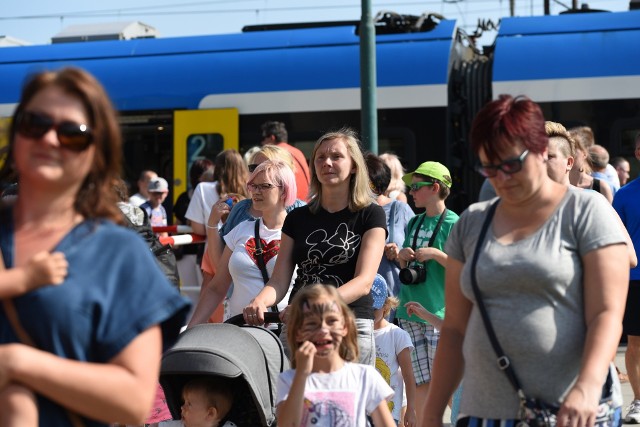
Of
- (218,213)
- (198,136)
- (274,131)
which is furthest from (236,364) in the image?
(198,136)

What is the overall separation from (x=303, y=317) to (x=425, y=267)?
2.79 meters

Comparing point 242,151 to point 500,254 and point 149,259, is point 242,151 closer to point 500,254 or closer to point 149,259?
point 500,254

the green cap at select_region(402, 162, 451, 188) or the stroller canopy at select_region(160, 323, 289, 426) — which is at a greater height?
the green cap at select_region(402, 162, 451, 188)

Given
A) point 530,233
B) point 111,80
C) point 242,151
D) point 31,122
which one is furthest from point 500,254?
point 111,80

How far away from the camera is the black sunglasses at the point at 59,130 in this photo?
2270mm

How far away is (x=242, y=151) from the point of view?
44.6 feet

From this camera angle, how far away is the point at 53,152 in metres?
2.26

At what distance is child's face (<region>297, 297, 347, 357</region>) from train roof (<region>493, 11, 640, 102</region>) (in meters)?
8.60

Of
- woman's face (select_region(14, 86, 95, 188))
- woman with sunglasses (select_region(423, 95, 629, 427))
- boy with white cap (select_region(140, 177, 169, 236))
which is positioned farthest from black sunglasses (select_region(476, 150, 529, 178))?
boy with white cap (select_region(140, 177, 169, 236))

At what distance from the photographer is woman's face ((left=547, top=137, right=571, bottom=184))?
4.52m

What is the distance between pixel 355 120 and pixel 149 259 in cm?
1087

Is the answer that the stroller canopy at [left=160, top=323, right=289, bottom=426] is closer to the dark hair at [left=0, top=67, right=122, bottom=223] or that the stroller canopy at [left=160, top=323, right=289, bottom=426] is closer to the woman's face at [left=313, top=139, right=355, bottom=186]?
the woman's face at [left=313, top=139, right=355, bottom=186]

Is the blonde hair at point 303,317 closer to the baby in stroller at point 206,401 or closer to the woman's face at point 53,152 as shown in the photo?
the baby in stroller at point 206,401

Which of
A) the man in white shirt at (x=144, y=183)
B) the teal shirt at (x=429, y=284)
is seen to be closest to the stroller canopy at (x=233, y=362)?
the teal shirt at (x=429, y=284)
